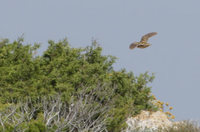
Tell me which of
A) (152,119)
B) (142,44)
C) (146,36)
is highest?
(146,36)

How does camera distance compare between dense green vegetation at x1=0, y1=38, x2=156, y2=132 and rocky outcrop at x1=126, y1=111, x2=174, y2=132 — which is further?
rocky outcrop at x1=126, y1=111, x2=174, y2=132

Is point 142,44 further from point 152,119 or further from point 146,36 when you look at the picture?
point 152,119

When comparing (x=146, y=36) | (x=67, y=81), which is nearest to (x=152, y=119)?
(x=67, y=81)

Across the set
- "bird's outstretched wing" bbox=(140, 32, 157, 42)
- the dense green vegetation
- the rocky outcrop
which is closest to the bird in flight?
"bird's outstretched wing" bbox=(140, 32, 157, 42)

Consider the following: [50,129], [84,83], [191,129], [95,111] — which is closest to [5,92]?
[84,83]

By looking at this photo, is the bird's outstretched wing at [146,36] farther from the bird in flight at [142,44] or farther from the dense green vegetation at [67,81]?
the dense green vegetation at [67,81]

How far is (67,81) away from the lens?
520 inches

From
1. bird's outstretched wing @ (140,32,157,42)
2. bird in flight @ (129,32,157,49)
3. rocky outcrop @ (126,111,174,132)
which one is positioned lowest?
rocky outcrop @ (126,111,174,132)

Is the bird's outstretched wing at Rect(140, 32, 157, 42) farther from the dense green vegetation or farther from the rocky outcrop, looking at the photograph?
the rocky outcrop

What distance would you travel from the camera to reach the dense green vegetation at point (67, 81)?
40.5 feet

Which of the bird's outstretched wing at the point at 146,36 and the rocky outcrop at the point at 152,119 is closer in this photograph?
the bird's outstretched wing at the point at 146,36

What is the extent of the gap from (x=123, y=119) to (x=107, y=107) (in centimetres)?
111

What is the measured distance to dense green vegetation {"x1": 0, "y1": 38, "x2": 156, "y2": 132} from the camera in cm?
1235

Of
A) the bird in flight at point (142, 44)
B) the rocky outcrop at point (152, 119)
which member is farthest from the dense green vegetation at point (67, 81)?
the bird in flight at point (142, 44)
